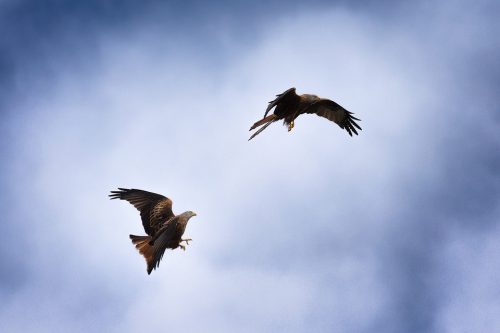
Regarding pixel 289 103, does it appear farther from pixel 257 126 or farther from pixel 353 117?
pixel 353 117

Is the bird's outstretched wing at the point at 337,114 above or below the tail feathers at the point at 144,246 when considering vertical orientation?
above

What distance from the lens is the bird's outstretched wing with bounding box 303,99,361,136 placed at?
68.1 feet

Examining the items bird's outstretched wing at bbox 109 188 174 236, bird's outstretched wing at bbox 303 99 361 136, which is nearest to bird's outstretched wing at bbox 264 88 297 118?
bird's outstretched wing at bbox 303 99 361 136

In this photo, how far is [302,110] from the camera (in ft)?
62.7

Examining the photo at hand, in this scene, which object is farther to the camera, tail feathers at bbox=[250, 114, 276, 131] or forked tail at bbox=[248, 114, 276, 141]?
tail feathers at bbox=[250, 114, 276, 131]

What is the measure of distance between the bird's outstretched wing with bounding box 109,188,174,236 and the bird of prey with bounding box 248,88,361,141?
4039mm

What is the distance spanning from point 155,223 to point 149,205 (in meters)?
0.80

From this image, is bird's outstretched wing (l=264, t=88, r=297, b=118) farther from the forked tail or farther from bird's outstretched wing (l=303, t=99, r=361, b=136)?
bird's outstretched wing (l=303, t=99, r=361, b=136)

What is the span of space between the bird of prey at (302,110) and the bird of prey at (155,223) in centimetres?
339

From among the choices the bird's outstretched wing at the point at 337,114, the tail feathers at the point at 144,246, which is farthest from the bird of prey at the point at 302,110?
the tail feathers at the point at 144,246

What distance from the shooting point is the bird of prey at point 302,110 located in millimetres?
17764

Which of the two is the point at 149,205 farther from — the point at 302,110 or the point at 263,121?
the point at 302,110

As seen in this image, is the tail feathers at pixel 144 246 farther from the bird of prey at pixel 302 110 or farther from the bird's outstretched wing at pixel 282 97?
the bird's outstretched wing at pixel 282 97

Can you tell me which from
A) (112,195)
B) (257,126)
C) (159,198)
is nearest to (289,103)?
(257,126)
